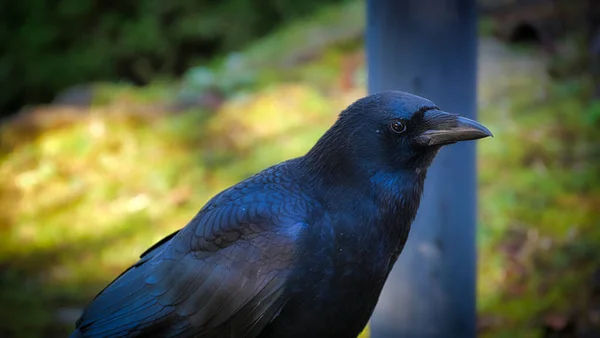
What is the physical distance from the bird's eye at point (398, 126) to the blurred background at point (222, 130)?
6.21 feet

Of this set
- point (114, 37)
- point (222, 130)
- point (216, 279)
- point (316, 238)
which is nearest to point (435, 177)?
point (316, 238)

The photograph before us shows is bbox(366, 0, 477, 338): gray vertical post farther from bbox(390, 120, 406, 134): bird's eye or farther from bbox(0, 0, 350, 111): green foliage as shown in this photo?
bbox(0, 0, 350, 111): green foliage

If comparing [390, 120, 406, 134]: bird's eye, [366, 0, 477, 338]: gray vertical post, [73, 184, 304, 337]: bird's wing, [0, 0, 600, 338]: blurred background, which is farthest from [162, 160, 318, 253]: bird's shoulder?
[0, 0, 600, 338]: blurred background

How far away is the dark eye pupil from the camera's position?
8.96ft

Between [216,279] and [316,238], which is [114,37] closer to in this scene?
[216,279]

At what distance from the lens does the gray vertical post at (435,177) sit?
128 inches

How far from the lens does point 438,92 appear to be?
10.8ft

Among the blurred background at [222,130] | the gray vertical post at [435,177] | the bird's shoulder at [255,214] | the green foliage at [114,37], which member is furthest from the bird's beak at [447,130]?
the green foliage at [114,37]

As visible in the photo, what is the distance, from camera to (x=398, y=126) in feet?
8.97

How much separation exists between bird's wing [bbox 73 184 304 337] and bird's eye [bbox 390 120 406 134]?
17.6 inches

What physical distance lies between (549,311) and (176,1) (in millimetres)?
6252

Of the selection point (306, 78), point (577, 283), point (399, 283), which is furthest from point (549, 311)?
point (306, 78)

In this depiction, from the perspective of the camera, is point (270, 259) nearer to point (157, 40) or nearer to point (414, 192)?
point (414, 192)

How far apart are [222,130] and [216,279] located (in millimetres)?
4119
